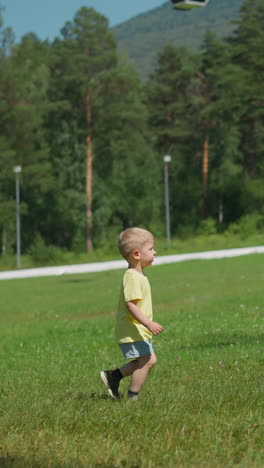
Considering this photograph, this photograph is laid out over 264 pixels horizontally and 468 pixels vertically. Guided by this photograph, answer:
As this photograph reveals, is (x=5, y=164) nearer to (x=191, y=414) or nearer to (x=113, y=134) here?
(x=113, y=134)

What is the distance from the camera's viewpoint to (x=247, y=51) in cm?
6856

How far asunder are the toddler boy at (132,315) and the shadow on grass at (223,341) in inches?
160

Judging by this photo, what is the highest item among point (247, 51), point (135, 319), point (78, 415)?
point (247, 51)

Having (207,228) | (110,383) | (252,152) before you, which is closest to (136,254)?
(110,383)

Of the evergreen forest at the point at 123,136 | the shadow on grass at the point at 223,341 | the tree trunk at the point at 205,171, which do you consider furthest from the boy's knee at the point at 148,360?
the tree trunk at the point at 205,171

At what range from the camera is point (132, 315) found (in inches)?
230

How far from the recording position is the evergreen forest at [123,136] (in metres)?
62.9

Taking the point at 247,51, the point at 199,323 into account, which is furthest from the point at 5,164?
the point at 199,323

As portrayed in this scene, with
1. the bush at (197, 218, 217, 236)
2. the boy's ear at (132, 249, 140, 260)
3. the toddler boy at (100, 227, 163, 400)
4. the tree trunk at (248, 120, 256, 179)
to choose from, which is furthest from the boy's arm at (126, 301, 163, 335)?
the tree trunk at (248, 120, 256, 179)

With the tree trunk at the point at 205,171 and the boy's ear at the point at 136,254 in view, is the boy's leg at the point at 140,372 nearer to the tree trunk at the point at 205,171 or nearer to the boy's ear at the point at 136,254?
the boy's ear at the point at 136,254

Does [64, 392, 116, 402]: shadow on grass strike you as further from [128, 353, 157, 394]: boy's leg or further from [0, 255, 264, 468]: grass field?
[128, 353, 157, 394]: boy's leg

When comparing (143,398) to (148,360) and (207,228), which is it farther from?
(207,228)

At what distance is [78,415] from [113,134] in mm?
59861

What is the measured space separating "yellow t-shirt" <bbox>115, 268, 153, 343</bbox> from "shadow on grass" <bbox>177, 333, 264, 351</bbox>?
4114 millimetres
